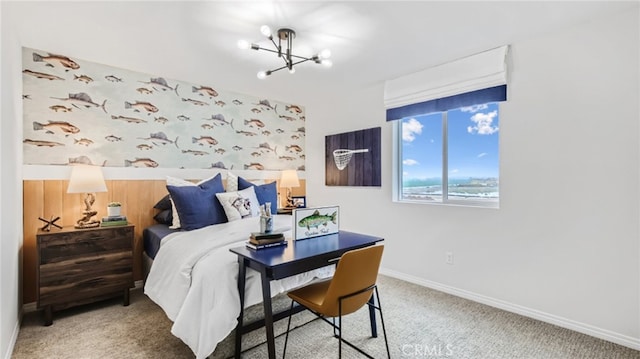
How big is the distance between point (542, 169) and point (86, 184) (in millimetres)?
3979

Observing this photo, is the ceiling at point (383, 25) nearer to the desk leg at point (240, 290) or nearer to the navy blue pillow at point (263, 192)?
the navy blue pillow at point (263, 192)

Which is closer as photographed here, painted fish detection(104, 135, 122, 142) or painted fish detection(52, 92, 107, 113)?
painted fish detection(52, 92, 107, 113)

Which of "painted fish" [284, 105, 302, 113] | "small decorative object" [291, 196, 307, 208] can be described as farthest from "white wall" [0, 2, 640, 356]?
"small decorative object" [291, 196, 307, 208]

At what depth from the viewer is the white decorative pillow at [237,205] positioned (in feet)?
9.66

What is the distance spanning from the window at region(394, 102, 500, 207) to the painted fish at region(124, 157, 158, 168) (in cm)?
286

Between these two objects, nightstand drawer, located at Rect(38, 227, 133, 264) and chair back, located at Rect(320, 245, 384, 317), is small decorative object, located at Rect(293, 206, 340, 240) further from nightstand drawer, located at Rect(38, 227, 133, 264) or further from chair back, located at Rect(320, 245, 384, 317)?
nightstand drawer, located at Rect(38, 227, 133, 264)

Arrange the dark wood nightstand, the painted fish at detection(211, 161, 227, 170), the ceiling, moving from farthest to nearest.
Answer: the painted fish at detection(211, 161, 227, 170) < the dark wood nightstand < the ceiling

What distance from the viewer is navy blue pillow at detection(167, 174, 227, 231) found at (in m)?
2.79

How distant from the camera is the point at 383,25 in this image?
89.8 inches

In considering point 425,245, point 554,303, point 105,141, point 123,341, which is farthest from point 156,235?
point 554,303

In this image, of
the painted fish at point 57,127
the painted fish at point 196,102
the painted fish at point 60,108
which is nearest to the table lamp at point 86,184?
the painted fish at point 57,127

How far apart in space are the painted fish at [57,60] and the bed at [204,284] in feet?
6.51

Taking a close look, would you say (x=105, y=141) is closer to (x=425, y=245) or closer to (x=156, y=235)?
(x=156, y=235)

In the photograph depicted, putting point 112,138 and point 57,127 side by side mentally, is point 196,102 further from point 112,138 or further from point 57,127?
point 57,127
